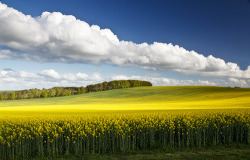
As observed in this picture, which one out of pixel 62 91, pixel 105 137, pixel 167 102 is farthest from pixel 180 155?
pixel 62 91

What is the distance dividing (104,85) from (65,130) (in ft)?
478

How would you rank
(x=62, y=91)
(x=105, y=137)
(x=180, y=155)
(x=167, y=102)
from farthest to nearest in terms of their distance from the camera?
1. (x=62, y=91)
2. (x=167, y=102)
3. (x=105, y=137)
4. (x=180, y=155)

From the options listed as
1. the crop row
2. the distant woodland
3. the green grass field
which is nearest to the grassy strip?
the crop row

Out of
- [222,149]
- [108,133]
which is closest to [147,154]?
[108,133]

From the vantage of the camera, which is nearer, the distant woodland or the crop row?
the crop row

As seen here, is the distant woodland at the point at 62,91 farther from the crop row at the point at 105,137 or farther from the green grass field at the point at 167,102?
the crop row at the point at 105,137

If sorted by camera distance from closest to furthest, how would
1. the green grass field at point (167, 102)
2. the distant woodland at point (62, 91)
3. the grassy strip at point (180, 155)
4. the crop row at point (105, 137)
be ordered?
1. the grassy strip at point (180, 155)
2. the crop row at point (105, 137)
3. the green grass field at point (167, 102)
4. the distant woodland at point (62, 91)

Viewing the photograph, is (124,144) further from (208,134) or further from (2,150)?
(2,150)

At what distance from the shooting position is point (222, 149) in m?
13.6

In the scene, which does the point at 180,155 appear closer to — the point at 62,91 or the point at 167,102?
the point at 167,102

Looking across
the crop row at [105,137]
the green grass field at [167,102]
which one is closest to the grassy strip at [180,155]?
the crop row at [105,137]

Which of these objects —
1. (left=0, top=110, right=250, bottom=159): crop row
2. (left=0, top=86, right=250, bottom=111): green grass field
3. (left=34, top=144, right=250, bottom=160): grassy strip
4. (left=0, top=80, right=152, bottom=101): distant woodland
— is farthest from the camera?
(left=0, top=80, right=152, bottom=101): distant woodland

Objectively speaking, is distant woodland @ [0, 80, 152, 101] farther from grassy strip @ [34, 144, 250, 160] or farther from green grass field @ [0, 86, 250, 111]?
grassy strip @ [34, 144, 250, 160]

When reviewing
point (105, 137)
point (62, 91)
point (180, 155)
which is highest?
point (62, 91)
